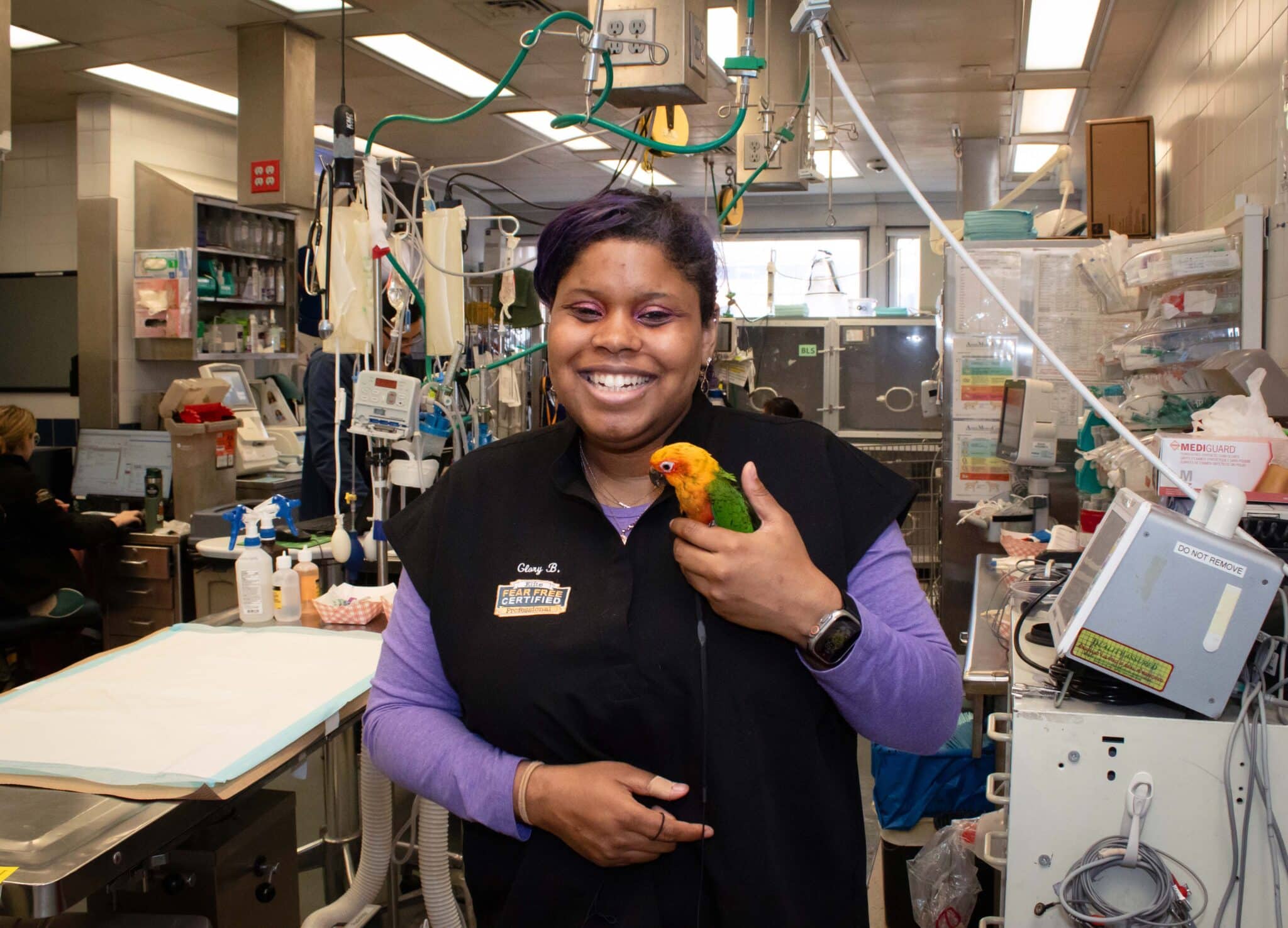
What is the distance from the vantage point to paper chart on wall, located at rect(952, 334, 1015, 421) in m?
4.01

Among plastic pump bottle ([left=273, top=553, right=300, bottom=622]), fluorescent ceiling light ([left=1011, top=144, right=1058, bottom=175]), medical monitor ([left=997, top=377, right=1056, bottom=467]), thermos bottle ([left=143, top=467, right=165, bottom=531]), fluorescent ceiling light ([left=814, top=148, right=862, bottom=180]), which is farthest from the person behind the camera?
fluorescent ceiling light ([left=814, top=148, right=862, bottom=180])

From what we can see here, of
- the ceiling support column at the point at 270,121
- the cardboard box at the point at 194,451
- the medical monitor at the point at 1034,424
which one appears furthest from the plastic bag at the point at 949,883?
the ceiling support column at the point at 270,121

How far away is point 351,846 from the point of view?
283 centimetres

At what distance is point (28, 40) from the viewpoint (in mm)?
5332

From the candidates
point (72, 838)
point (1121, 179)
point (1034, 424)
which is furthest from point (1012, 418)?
point (72, 838)

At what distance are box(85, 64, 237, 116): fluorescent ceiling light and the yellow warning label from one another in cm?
622

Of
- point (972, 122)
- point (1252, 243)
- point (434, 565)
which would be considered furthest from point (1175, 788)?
point (972, 122)

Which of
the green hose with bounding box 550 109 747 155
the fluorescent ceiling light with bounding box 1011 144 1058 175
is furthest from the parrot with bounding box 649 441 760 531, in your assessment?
the fluorescent ceiling light with bounding box 1011 144 1058 175

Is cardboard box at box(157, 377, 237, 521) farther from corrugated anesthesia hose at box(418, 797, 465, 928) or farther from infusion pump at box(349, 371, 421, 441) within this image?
corrugated anesthesia hose at box(418, 797, 465, 928)

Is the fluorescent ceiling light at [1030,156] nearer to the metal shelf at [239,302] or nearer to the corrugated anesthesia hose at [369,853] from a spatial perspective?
the metal shelf at [239,302]

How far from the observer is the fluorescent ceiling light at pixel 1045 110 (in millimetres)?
5496

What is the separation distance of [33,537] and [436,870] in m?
2.82

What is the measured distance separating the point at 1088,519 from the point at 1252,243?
946mm

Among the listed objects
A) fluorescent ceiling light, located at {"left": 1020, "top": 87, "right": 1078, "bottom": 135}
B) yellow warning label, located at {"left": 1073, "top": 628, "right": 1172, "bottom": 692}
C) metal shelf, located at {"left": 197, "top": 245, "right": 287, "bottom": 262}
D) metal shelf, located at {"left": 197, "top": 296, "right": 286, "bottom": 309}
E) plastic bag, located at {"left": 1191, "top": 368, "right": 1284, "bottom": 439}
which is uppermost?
fluorescent ceiling light, located at {"left": 1020, "top": 87, "right": 1078, "bottom": 135}
